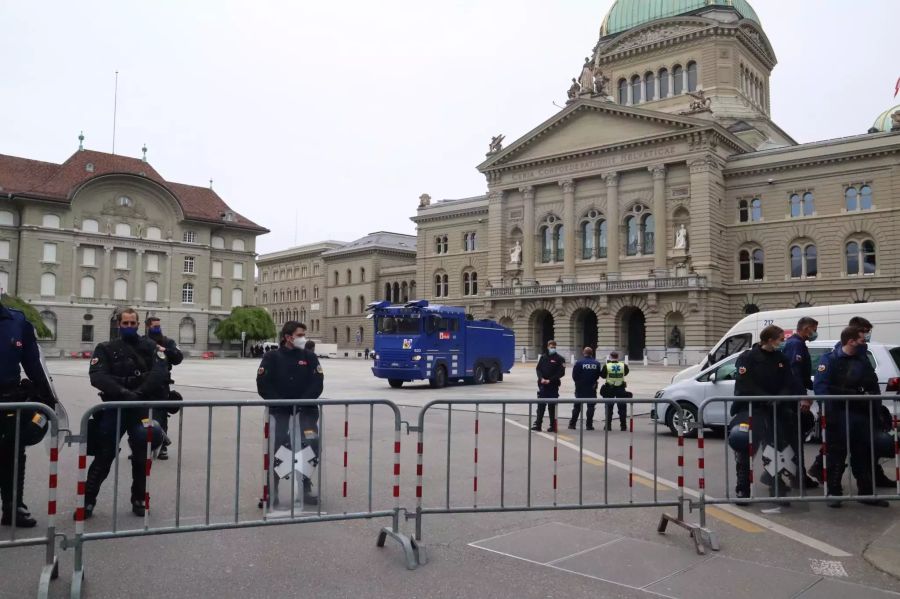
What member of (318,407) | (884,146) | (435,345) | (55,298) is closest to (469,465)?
(318,407)

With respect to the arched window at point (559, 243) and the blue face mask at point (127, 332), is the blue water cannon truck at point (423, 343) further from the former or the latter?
the arched window at point (559, 243)

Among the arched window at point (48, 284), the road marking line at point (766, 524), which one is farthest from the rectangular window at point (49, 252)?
the road marking line at point (766, 524)

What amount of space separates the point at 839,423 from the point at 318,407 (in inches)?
221

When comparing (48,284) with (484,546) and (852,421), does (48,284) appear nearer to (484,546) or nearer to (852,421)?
(484,546)

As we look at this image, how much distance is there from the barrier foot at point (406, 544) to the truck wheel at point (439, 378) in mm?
20681

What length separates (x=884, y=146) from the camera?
4919 cm

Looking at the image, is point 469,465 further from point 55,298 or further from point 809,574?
point 55,298

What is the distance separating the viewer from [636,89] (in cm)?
6850

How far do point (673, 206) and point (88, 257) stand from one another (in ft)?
176

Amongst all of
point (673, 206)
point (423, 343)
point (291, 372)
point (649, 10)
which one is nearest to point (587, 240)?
point (673, 206)

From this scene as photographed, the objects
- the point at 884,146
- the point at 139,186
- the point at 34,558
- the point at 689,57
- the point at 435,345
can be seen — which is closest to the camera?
the point at 34,558

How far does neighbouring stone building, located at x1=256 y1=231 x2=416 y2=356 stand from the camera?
286 ft

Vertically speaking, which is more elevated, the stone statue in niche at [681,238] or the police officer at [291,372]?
the stone statue in niche at [681,238]

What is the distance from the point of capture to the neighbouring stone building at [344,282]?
286 ft
